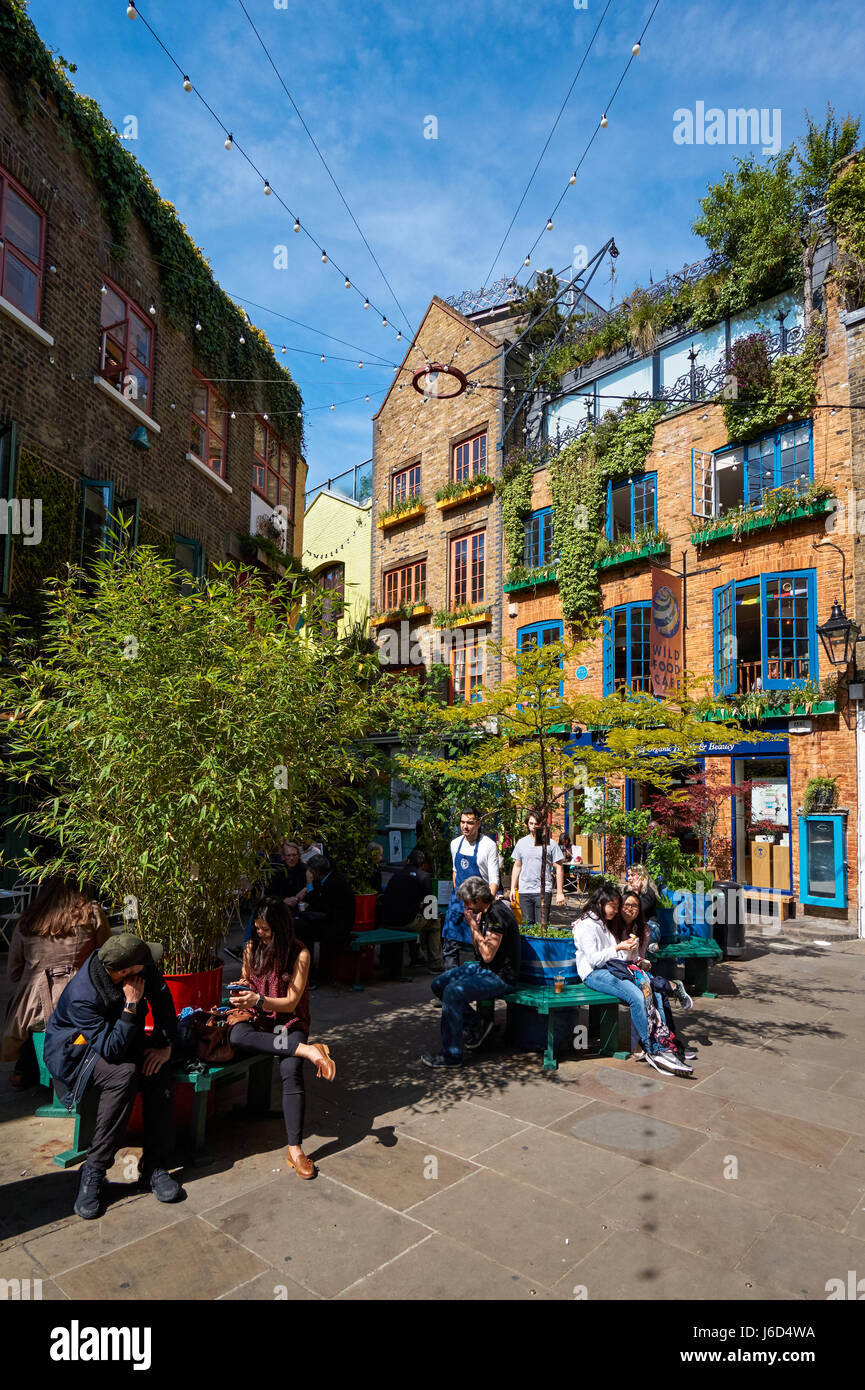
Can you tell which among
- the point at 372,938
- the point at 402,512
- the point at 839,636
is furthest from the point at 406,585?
the point at 372,938

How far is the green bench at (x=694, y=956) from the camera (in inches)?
299

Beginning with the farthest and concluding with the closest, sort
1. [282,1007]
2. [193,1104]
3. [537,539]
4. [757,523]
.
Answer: [537,539] → [757,523] → [282,1007] → [193,1104]

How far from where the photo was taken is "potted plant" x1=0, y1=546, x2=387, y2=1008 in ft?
14.5

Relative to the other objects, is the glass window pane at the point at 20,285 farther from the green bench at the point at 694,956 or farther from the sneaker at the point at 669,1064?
the sneaker at the point at 669,1064

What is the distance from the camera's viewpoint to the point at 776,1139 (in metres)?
4.73

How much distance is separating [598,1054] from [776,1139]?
5.63 ft

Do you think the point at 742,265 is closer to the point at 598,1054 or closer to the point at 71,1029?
the point at 598,1054

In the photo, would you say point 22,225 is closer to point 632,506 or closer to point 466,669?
point 632,506

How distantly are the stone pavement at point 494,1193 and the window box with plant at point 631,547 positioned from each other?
11.2 m

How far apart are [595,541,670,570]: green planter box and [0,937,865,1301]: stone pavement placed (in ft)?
36.6

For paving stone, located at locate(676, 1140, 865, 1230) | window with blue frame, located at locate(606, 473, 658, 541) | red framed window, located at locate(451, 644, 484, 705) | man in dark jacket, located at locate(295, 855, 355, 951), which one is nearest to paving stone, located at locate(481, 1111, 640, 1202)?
paving stone, located at locate(676, 1140, 865, 1230)

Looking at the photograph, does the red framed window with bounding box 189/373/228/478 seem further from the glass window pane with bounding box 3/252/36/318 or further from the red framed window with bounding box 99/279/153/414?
the glass window pane with bounding box 3/252/36/318

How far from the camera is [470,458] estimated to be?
69.0 feet

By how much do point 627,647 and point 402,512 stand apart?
28.9 feet
